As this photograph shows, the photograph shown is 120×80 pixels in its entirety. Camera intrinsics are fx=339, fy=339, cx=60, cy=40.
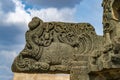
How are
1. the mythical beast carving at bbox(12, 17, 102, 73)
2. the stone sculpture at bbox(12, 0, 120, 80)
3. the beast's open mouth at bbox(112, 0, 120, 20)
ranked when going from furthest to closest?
the mythical beast carving at bbox(12, 17, 102, 73) < the stone sculpture at bbox(12, 0, 120, 80) < the beast's open mouth at bbox(112, 0, 120, 20)

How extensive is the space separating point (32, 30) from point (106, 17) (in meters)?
3.06

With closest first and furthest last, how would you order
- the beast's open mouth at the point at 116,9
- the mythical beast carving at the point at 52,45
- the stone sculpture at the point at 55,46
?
the beast's open mouth at the point at 116,9
the stone sculpture at the point at 55,46
the mythical beast carving at the point at 52,45

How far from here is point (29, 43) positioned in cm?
1055

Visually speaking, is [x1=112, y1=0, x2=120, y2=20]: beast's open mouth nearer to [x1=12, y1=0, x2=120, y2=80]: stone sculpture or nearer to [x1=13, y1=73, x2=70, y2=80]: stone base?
[x1=12, y1=0, x2=120, y2=80]: stone sculpture

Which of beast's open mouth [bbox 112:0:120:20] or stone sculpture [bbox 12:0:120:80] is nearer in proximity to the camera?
beast's open mouth [bbox 112:0:120:20]

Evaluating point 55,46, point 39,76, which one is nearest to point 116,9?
point 55,46

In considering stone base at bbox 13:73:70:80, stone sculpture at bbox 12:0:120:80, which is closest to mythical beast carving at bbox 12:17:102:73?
stone sculpture at bbox 12:0:120:80

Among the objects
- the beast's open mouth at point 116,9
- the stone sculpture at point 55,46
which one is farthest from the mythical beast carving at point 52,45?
the beast's open mouth at point 116,9

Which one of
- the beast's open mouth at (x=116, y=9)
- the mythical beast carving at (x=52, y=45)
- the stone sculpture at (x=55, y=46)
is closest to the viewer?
the beast's open mouth at (x=116, y=9)

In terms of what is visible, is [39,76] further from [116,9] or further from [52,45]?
[116,9]

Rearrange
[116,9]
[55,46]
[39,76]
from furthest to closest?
[55,46] → [39,76] → [116,9]

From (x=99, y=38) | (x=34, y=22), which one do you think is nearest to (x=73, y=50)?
(x=99, y=38)

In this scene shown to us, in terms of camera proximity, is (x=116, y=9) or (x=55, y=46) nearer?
Answer: (x=116, y=9)

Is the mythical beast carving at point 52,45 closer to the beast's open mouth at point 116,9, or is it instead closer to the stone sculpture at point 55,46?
the stone sculpture at point 55,46
